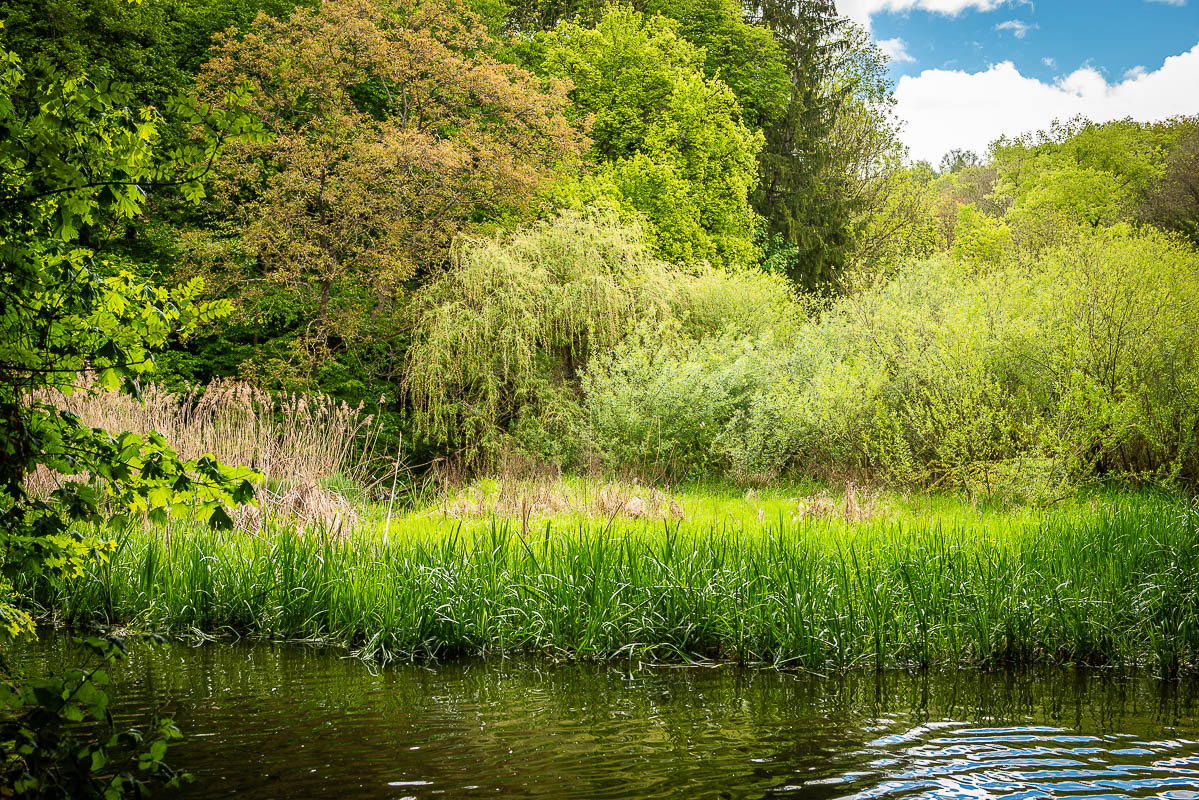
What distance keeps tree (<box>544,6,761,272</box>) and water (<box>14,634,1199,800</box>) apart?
759 inches

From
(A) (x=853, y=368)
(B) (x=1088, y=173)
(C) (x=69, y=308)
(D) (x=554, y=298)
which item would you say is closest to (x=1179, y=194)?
(B) (x=1088, y=173)

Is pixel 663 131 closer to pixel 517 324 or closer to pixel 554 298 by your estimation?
pixel 554 298

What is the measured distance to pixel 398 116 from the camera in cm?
1906

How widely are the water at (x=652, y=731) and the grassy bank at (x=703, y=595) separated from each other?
282 millimetres

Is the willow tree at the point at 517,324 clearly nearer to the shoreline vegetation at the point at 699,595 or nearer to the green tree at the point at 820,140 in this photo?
the shoreline vegetation at the point at 699,595

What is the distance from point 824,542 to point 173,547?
563cm

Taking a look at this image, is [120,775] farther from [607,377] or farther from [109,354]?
[607,377]

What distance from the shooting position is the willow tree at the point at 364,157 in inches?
652

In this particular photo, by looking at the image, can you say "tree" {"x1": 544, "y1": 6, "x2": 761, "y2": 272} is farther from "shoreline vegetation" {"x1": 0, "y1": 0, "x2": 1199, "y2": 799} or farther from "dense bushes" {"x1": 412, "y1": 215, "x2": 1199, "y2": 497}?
"dense bushes" {"x1": 412, "y1": 215, "x2": 1199, "y2": 497}

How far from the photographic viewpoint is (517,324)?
1639 cm

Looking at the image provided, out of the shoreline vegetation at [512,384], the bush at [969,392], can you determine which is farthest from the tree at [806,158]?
the bush at [969,392]

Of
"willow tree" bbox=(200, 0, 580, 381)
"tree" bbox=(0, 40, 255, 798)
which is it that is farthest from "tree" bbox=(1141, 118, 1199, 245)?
"tree" bbox=(0, 40, 255, 798)

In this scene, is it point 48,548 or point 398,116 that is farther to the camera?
point 398,116

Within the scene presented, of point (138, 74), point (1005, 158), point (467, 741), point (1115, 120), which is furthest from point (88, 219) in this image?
point (1005, 158)
